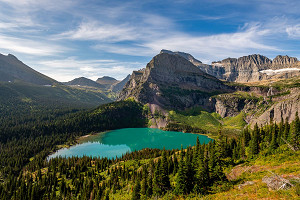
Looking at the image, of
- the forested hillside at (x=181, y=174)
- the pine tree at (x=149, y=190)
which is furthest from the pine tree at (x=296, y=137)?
the pine tree at (x=149, y=190)

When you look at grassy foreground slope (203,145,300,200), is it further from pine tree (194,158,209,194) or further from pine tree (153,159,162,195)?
pine tree (153,159,162,195)

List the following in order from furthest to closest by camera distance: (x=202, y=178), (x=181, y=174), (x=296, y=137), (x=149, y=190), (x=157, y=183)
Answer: (x=149, y=190), (x=296, y=137), (x=157, y=183), (x=181, y=174), (x=202, y=178)

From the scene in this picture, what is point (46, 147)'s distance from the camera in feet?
566

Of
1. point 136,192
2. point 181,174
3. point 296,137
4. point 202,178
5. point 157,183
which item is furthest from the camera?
point 136,192

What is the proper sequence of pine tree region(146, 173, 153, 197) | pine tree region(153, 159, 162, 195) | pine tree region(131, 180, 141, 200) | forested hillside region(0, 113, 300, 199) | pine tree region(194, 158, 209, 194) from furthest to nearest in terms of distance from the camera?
pine tree region(131, 180, 141, 200)
pine tree region(146, 173, 153, 197)
pine tree region(153, 159, 162, 195)
pine tree region(194, 158, 209, 194)
forested hillside region(0, 113, 300, 199)

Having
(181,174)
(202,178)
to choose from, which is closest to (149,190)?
(181,174)

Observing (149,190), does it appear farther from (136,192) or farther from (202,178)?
(202,178)

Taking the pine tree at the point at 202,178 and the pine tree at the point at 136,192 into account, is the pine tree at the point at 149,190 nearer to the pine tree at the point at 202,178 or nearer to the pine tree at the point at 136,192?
the pine tree at the point at 136,192

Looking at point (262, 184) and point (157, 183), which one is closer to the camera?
point (262, 184)

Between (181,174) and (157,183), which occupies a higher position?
(181,174)

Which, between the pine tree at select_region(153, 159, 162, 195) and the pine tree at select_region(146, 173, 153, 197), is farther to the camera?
the pine tree at select_region(146, 173, 153, 197)

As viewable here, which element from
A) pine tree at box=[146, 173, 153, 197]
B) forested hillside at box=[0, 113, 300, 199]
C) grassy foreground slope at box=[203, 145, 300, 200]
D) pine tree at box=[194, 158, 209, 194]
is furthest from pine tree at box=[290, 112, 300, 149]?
pine tree at box=[146, 173, 153, 197]

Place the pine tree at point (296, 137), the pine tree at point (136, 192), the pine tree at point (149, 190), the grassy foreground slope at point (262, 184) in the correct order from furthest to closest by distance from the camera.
Result: 1. the pine tree at point (136, 192)
2. the pine tree at point (149, 190)
3. the pine tree at point (296, 137)
4. the grassy foreground slope at point (262, 184)

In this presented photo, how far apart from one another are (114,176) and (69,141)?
13183 cm
